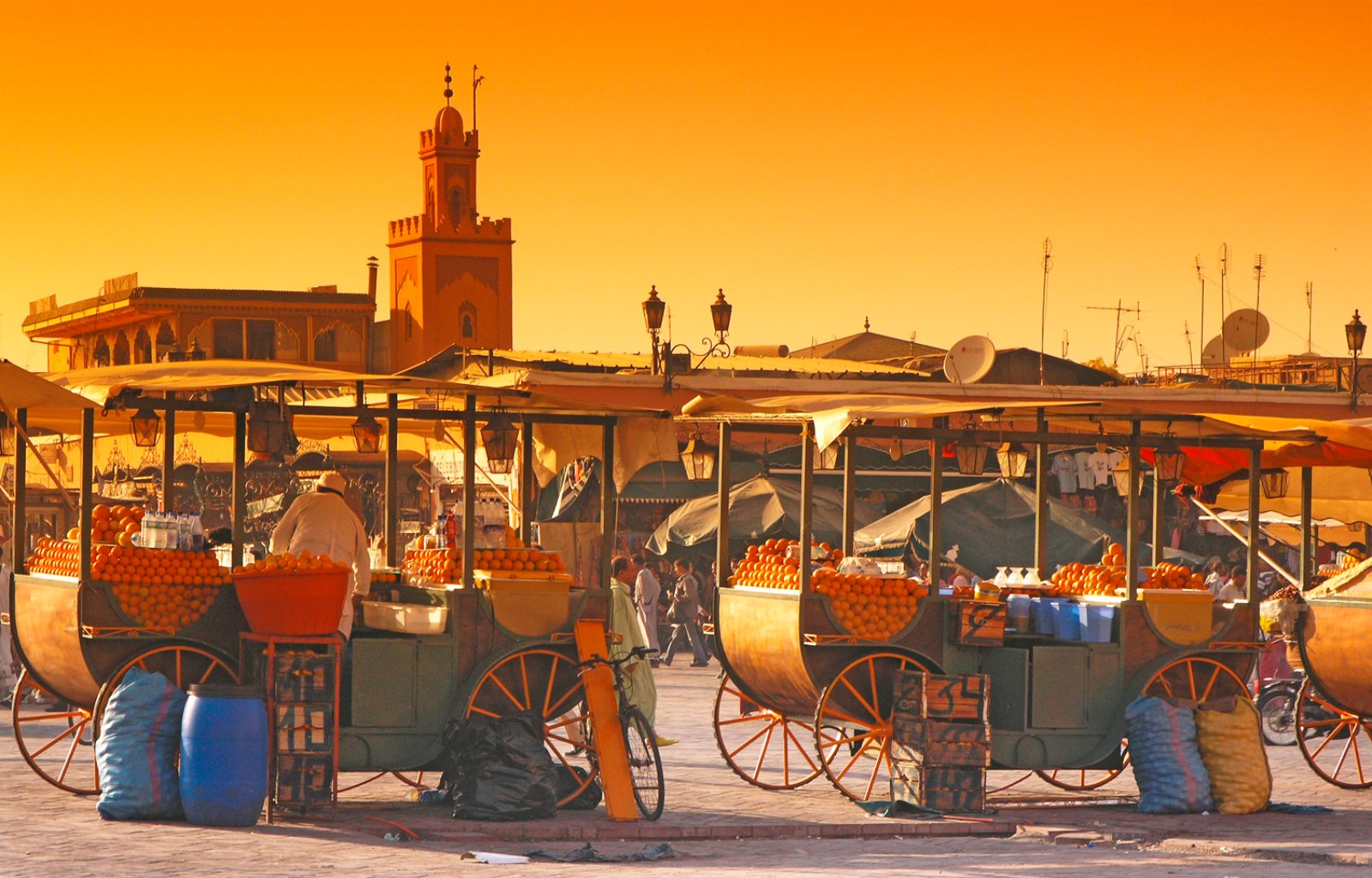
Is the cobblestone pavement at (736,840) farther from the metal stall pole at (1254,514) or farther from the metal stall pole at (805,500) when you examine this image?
the metal stall pole at (1254,514)

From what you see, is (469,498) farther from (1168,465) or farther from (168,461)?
(1168,465)

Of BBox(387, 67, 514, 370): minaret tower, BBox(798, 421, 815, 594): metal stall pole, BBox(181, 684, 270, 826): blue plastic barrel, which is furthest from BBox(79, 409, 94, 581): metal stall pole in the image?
BBox(387, 67, 514, 370): minaret tower

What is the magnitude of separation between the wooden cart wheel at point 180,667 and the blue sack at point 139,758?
0.24 meters

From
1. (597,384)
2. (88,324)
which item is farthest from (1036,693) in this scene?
(88,324)

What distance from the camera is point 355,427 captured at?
13203mm

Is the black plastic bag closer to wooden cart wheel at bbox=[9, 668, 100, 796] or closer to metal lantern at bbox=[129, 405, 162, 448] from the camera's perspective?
wooden cart wheel at bbox=[9, 668, 100, 796]

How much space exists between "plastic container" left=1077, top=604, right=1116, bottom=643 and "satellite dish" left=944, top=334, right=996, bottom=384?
1744 centimetres

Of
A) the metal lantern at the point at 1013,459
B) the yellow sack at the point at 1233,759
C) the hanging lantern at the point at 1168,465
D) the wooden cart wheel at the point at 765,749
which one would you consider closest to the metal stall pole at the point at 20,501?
the wooden cart wheel at the point at 765,749

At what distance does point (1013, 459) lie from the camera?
544 inches

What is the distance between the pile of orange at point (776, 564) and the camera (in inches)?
487

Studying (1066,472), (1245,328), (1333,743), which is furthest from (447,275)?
(1333,743)

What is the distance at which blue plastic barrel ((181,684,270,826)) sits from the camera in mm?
10625

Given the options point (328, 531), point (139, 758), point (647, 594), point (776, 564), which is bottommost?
point (139, 758)

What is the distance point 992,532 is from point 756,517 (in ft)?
9.67
